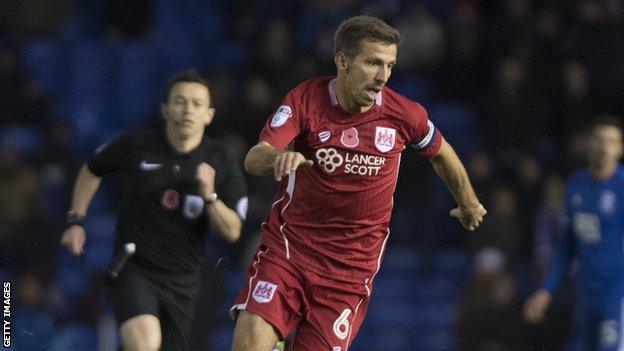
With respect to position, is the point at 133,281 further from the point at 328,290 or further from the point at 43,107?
the point at 43,107

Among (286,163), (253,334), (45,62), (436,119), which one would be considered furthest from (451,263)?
(286,163)

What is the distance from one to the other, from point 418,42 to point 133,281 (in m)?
7.23

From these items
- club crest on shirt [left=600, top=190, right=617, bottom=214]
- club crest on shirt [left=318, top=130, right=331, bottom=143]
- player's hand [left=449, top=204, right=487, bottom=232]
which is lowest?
club crest on shirt [left=600, top=190, right=617, bottom=214]

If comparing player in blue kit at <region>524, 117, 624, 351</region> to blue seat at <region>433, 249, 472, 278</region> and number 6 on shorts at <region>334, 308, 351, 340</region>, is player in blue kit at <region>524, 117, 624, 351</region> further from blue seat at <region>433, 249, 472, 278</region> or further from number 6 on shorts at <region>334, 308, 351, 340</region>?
blue seat at <region>433, 249, 472, 278</region>

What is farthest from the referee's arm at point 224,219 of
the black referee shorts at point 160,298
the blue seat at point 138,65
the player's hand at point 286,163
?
the blue seat at point 138,65

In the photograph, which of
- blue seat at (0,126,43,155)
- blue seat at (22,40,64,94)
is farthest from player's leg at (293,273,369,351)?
blue seat at (22,40,64,94)

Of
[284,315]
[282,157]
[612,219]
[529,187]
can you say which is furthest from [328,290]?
[529,187]

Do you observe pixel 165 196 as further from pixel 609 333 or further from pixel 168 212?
pixel 609 333

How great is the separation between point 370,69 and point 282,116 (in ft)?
1.73

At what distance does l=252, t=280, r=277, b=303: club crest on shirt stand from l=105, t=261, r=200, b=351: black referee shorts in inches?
52.4

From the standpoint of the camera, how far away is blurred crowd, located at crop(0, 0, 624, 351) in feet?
41.6

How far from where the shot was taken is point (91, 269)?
1374 centimetres

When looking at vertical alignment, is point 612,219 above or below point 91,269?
above

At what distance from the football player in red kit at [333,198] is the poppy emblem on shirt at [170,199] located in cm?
128
